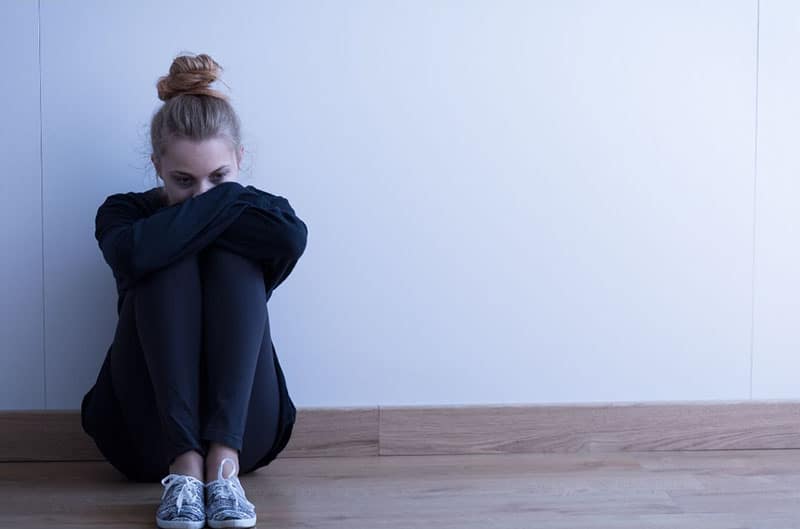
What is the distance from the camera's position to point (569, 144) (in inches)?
76.1

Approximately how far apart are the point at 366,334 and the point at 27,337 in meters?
0.68

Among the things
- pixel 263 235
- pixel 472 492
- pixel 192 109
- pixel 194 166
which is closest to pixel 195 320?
pixel 263 235

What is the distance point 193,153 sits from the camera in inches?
62.9

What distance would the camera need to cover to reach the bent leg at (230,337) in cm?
146

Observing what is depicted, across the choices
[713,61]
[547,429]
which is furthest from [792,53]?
[547,429]

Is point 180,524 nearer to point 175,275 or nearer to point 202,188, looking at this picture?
point 175,275

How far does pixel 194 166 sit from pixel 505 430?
838mm

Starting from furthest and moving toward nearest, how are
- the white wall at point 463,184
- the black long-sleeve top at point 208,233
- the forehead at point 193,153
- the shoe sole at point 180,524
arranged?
1. the white wall at point 463,184
2. the forehead at point 193,153
3. the black long-sleeve top at point 208,233
4. the shoe sole at point 180,524

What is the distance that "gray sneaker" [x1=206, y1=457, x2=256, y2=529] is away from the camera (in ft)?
4.55

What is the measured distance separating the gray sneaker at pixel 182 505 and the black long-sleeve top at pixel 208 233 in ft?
1.09

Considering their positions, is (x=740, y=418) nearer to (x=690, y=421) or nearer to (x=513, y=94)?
(x=690, y=421)

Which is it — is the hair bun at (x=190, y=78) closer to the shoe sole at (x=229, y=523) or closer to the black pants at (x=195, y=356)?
the black pants at (x=195, y=356)

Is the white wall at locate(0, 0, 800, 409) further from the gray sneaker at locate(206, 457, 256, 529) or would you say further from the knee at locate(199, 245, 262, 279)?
the gray sneaker at locate(206, 457, 256, 529)

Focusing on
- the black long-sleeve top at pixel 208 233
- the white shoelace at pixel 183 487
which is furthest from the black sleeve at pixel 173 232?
the white shoelace at pixel 183 487
